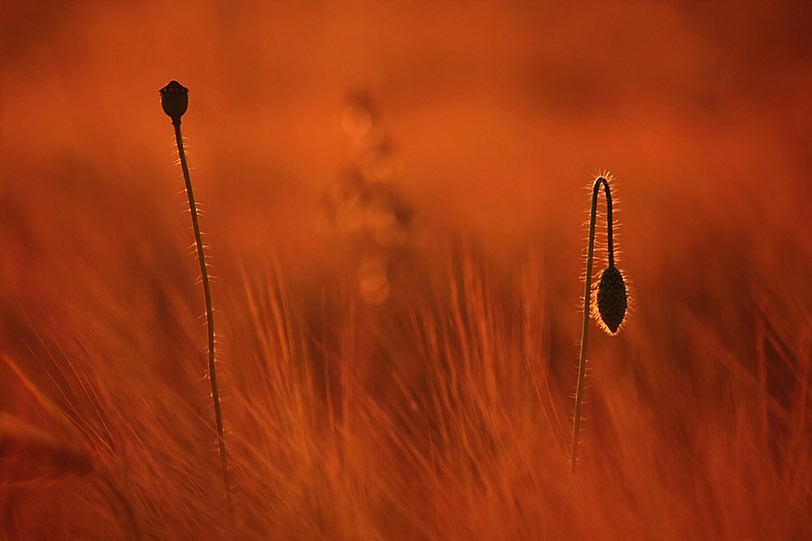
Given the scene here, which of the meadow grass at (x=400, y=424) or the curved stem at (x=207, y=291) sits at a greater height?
the curved stem at (x=207, y=291)

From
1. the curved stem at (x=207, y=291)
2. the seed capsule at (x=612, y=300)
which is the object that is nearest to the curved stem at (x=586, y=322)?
the seed capsule at (x=612, y=300)

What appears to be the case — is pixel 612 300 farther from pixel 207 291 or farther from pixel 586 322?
pixel 207 291

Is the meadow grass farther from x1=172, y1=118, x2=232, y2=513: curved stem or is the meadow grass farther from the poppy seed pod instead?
the poppy seed pod

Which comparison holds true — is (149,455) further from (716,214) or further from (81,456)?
(716,214)

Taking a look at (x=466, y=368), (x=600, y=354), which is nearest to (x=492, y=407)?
(x=466, y=368)

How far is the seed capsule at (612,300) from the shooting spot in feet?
3.45

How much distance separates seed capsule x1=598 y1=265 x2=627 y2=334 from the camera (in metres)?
1.05

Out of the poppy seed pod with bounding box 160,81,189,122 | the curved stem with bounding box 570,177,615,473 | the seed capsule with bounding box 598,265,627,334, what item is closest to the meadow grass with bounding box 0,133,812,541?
the curved stem with bounding box 570,177,615,473

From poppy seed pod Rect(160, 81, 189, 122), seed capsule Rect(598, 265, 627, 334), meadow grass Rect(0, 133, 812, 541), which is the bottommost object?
meadow grass Rect(0, 133, 812, 541)

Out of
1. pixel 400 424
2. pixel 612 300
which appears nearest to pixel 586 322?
pixel 612 300

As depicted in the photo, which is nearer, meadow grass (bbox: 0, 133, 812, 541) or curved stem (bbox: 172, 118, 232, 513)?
curved stem (bbox: 172, 118, 232, 513)

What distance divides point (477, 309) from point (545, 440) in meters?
0.21

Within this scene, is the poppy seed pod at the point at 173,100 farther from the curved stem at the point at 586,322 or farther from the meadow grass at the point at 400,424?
the curved stem at the point at 586,322

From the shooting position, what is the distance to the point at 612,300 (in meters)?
1.06
